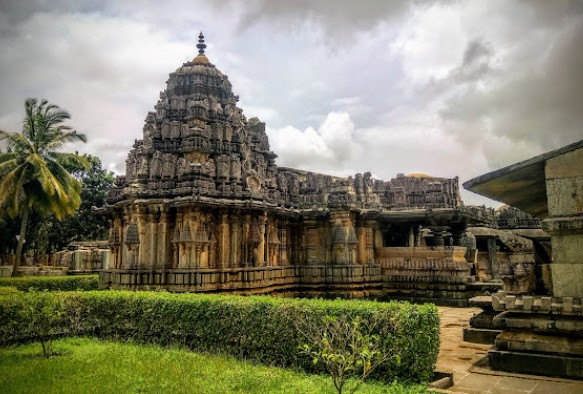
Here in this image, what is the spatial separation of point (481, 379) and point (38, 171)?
63.6ft

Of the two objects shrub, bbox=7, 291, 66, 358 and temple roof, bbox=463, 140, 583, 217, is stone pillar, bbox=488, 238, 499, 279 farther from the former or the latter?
shrub, bbox=7, 291, 66, 358

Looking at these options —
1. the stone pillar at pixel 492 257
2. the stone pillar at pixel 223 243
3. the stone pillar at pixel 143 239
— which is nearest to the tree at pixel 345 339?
the stone pillar at pixel 223 243

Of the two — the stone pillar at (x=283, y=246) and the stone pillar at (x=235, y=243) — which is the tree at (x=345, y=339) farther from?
the stone pillar at (x=283, y=246)

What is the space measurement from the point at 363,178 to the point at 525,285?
35.8 ft

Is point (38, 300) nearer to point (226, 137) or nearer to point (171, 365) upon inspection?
point (171, 365)

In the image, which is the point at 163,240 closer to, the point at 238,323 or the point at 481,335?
the point at 238,323

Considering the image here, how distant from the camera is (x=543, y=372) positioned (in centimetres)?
568

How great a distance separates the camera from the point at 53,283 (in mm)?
17906

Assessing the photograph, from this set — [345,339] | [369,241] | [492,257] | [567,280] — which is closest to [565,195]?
[567,280]

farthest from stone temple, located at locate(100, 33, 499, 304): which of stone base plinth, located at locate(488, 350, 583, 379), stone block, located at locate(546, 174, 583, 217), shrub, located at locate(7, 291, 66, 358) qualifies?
stone block, located at locate(546, 174, 583, 217)

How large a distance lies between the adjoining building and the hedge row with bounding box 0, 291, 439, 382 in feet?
3.44

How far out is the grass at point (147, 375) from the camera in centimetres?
613

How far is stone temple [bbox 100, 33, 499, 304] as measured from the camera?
1384cm

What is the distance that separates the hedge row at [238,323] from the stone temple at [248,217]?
9.51 feet
